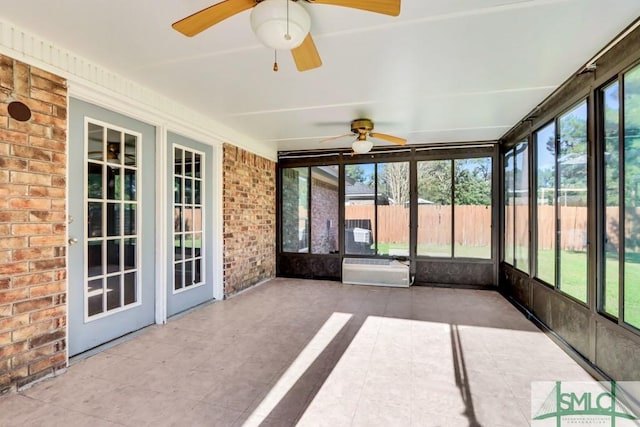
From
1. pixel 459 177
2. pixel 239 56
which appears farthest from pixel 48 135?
pixel 459 177

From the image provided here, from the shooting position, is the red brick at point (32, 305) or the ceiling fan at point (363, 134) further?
the ceiling fan at point (363, 134)

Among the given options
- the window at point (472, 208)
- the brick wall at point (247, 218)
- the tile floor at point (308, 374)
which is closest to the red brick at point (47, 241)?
the tile floor at point (308, 374)

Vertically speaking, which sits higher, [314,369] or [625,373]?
[625,373]

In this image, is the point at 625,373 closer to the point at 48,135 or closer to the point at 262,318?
the point at 262,318

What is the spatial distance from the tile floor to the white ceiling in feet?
8.40

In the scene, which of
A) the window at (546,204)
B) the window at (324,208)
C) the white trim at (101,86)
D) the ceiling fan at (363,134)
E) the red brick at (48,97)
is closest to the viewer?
the white trim at (101,86)

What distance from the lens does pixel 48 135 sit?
8.15 feet

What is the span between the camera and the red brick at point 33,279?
2293mm

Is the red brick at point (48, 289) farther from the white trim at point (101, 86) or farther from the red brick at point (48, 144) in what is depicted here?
the white trim at point (101, 86)

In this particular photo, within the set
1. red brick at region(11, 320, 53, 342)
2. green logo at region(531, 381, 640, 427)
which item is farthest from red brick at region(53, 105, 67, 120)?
green logo at region(531, 381, 640, 427)

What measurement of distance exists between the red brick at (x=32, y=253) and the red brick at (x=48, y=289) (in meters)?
0.23

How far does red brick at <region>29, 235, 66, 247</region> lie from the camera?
2385 millimetres

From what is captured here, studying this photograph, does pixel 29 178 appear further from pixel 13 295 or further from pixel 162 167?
pixel 162 167

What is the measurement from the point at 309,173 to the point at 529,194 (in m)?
3.80
